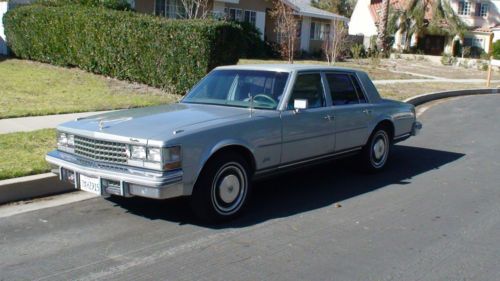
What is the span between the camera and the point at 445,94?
20609 mm

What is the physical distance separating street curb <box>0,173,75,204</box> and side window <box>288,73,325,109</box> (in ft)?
9.49

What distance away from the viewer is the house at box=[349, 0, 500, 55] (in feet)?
172

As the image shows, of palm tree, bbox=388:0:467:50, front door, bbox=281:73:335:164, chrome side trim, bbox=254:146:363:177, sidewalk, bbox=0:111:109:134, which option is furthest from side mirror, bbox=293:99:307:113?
palm tree, bbox=388:0:467:50

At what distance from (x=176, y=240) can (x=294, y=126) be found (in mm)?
1961

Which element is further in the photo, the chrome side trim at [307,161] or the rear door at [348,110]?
the rear door at [348,110]

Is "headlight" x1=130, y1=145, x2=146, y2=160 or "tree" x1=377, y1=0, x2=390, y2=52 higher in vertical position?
"tree" x1=377, y1=0, x2=390, y2=52

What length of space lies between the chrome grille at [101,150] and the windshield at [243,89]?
1583 mm

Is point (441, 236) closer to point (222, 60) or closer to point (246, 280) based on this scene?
point (246, 280)

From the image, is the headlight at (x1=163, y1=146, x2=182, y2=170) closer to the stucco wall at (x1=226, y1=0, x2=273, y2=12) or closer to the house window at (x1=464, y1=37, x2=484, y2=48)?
the stucco wall at (x1=226, y1=0, x2=273, y2=12)

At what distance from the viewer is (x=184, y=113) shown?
243 inches

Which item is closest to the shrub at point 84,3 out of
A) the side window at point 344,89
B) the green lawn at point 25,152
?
the green lawn at point 25,152

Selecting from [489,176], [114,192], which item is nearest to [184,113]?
[114,192]

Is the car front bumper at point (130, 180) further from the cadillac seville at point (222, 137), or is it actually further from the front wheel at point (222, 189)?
the front wheel at point (222, 189)

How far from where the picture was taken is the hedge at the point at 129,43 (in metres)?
13.5
